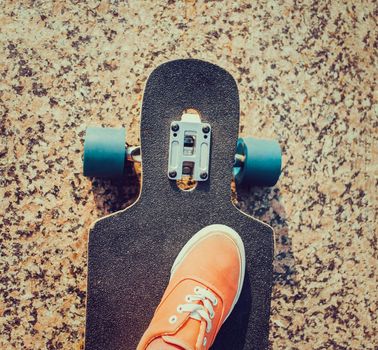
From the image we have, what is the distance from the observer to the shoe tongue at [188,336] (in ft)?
3.98

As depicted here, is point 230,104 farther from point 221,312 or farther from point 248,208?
point 221,312

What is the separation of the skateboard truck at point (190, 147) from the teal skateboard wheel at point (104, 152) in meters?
0.15

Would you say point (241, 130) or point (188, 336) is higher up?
point (241, 130)

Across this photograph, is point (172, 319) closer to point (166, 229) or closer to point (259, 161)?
point (166, 229)

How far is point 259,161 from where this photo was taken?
1381 millimetres

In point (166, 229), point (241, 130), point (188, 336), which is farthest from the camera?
point (241, 130)

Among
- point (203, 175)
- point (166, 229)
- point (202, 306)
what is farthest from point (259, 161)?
point (202, 306)

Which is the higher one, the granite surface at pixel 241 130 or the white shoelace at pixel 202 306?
the granite surface at pixel 241 130

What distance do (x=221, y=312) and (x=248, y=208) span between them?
0.37m

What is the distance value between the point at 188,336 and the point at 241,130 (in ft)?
2.26

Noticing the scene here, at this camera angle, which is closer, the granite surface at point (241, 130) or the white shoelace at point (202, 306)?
the white shoelace at point (202, 306)

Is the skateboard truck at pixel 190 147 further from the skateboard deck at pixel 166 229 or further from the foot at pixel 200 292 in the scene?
the foot at pixel 200 292

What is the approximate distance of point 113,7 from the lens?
1531 millimetres

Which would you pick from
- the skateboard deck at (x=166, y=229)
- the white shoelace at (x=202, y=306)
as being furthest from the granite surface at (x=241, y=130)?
the white shoelace at (x=202, y=306)
